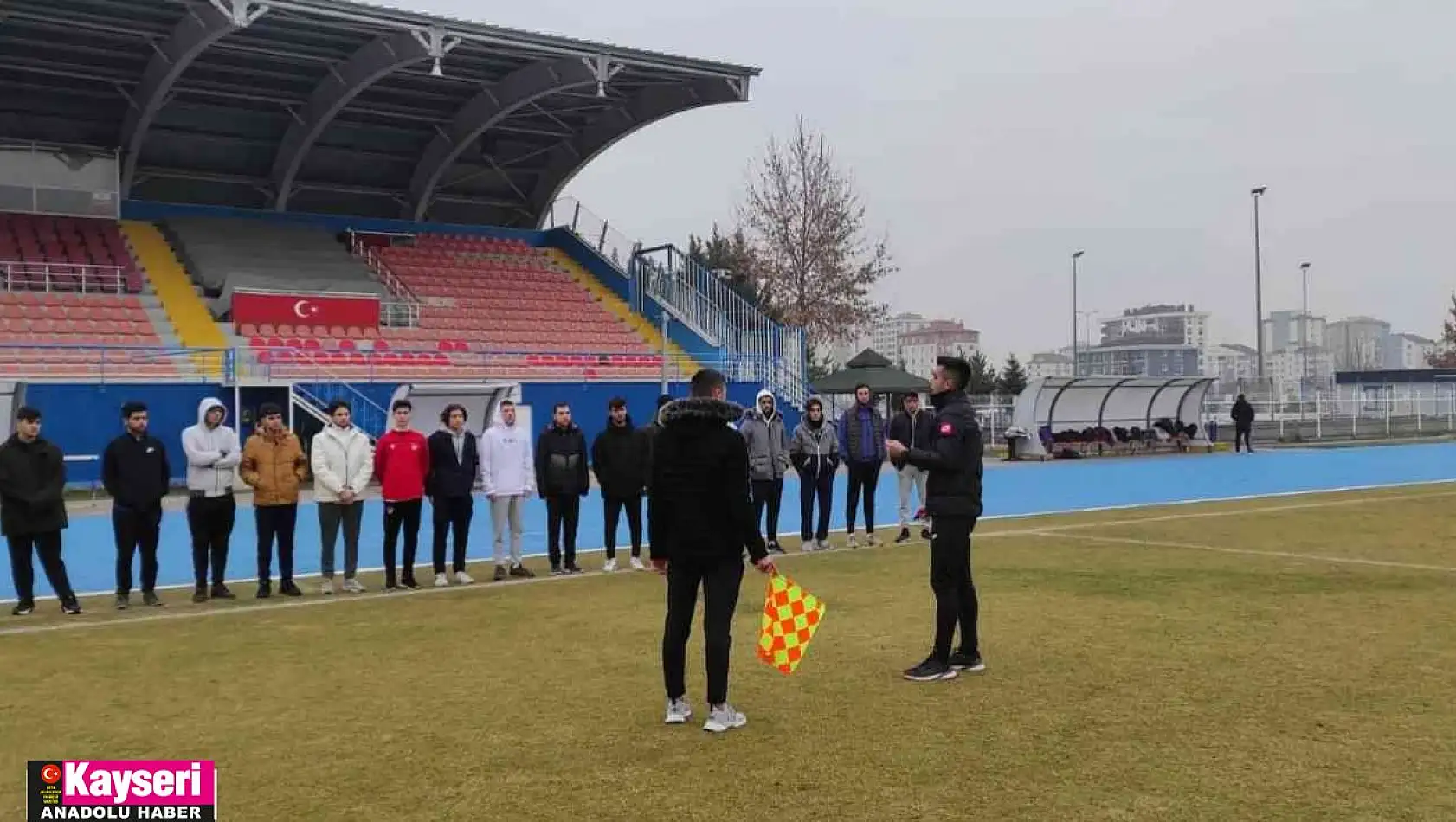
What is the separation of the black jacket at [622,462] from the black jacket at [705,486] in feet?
21.4

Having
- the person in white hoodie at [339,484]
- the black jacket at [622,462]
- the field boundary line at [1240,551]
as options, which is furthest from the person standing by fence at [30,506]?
the field boundary line at [1240,551]

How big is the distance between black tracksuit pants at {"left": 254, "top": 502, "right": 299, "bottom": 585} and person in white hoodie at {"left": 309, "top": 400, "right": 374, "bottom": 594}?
301mm

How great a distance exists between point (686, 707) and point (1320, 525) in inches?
469

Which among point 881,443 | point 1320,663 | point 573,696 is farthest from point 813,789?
point 881,443

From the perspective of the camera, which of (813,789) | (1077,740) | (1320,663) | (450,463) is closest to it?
(813,789)

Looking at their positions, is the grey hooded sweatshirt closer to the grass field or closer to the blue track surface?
the grass field

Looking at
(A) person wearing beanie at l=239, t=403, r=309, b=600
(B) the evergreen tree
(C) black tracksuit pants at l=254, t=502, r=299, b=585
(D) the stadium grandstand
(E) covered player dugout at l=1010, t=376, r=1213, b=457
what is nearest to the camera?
(A) person wearing beanie at l=239, t=403, r=309, b=600

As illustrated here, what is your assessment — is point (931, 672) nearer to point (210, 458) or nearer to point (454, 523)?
point (454, 523)

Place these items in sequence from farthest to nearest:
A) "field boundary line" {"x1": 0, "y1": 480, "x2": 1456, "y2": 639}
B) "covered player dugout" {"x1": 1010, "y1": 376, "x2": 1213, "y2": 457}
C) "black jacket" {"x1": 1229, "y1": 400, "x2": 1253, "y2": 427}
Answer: "black jacket" {"x1": 1229, "y1": 400, "x2": 1253, "y2": 427} < "covered player dugout" {"x1": 1010, "y1": 376, "x2": 1213, "y2": 457} < "field boundary line" {"x1": 0, "y1": 480, "x2": 1456, "y2": 639}

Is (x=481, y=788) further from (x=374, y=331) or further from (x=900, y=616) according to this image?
(x=374, y=331)

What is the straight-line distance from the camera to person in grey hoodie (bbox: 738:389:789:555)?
1365 centimetres

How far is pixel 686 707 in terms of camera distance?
6.43m

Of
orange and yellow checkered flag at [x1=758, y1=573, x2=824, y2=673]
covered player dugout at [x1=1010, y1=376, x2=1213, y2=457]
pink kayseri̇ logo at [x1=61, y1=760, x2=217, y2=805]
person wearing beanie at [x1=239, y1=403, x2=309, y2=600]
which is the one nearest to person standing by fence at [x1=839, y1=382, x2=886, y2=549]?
person wearing beanie at [x1=239, y1=403, x2=309, y2=600]

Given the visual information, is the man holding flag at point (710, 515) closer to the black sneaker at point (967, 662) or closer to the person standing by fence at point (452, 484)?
the black sneaker at point (967, 662)
